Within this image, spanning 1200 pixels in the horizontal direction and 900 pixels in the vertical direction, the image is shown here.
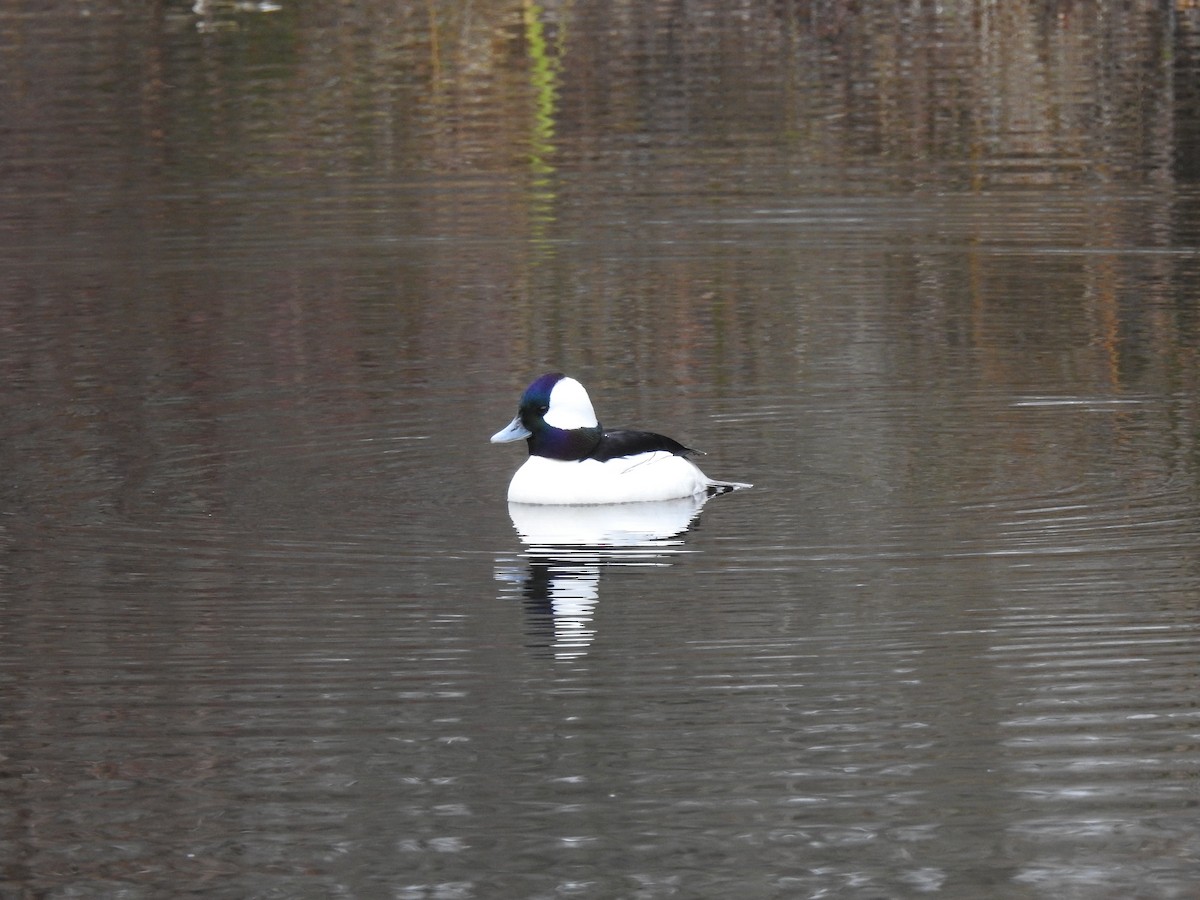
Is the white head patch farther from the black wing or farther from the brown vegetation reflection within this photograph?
the brown vegetation reflection

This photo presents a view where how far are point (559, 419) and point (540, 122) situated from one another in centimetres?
1347

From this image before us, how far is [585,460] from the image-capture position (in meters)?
11.3

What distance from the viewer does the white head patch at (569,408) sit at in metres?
11.3

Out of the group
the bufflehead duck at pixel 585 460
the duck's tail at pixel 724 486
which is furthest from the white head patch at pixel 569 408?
the duck's tail at pixel 724 486

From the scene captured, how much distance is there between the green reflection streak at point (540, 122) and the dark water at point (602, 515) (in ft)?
0.56

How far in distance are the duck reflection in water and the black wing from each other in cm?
26

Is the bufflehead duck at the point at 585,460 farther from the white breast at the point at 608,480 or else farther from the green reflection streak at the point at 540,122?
the green reflection streak at the point at 540,122

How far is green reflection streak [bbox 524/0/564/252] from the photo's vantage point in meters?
19.3

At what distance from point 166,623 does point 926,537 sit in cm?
309

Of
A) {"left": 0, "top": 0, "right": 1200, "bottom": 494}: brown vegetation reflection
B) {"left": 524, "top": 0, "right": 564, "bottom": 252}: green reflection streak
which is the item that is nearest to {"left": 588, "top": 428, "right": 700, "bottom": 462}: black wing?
{"left": 0, "top": 0, "right": 1200, "bottom": 494}: brown vegetation reflection

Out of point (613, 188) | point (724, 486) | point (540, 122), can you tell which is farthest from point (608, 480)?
point (540, 122)

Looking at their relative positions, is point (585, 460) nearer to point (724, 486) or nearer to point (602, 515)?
point (602, 515)

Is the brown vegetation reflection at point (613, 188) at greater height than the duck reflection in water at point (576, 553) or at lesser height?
greater

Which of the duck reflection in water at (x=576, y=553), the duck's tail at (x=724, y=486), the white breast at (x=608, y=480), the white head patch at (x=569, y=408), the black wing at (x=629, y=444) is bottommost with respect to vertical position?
the duck reflection in water at (x=576, y=553)
